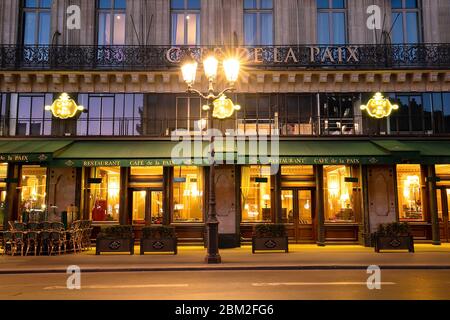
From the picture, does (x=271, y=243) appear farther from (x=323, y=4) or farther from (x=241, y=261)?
(x=323, y=4)

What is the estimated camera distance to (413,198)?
17344mm

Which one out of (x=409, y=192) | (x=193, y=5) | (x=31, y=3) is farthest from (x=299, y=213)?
(x=31, y=3)

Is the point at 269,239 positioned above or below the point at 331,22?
below

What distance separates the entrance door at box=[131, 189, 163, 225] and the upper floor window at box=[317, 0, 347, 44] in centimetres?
954

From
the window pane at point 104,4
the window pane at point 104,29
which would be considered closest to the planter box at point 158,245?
the window pane at point 104,29

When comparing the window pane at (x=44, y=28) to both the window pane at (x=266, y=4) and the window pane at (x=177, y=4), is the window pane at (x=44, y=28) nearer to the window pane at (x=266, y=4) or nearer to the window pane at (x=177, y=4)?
the window pane at (x=177, y=4)

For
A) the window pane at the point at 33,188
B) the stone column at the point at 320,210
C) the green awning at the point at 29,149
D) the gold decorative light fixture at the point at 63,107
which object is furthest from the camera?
the window pane at the point at 33,188

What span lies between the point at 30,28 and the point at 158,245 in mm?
10986

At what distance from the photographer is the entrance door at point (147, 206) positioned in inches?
679

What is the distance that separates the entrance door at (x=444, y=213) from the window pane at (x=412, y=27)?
6.49 meters

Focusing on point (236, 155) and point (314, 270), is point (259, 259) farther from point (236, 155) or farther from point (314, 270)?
point (236, 155)

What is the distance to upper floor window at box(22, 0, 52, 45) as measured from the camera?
17797 mm

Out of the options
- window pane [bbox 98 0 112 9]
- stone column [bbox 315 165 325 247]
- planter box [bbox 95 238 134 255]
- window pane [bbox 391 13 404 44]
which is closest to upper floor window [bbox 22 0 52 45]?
window pane [bbox 98 0 112 9]

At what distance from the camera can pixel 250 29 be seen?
17.9 meters
